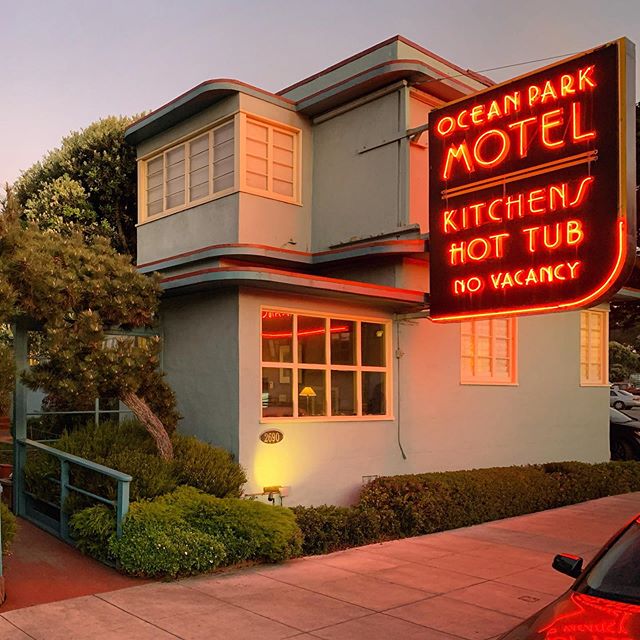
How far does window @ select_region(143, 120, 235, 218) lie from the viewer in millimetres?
13234

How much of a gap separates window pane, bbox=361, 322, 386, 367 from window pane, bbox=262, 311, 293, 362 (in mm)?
1419

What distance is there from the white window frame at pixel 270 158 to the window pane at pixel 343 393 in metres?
3.71

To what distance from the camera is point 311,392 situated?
1094 centimetres

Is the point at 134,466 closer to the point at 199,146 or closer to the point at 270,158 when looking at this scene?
the point at 270,158

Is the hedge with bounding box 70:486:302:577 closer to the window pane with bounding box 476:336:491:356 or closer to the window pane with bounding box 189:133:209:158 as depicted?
the window pane with bounding box 476:336:491:356

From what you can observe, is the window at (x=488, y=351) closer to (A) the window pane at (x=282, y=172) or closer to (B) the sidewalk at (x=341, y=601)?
(A) the window pane at (x=282, y=172)

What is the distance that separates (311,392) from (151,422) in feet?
9.13

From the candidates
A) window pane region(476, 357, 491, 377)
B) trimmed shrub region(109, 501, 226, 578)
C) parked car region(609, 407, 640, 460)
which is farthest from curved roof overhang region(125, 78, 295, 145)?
parked car region(609, 407, 640, 460)

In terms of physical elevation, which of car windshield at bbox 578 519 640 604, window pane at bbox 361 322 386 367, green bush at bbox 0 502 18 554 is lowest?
green bush at bbox 0 502 18 554

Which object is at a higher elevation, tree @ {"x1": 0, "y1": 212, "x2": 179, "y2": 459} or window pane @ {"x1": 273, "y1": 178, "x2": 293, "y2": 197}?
window pane @ {"x1": 273, "y1": 178, "x2": 293, "y2": 197}

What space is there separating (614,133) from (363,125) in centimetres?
518

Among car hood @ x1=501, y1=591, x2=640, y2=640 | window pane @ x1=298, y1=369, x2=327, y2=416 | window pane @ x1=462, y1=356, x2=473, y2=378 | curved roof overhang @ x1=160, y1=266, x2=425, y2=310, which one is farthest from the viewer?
window pane @ x1=462, y1=356, x2=473, y2=378

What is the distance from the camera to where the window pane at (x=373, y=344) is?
11.6 m

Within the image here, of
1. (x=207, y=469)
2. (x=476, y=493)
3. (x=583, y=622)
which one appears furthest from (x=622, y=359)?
(x=583, y=622)
